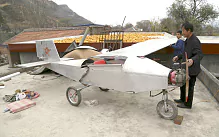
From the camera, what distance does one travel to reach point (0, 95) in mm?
5445

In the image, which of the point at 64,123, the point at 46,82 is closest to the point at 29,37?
the point at 46,82

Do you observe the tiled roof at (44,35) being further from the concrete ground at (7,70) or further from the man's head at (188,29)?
the man's head at (188,29)

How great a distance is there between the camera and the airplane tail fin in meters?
5.61

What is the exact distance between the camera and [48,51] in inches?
228

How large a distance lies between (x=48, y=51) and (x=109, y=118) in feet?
11.3

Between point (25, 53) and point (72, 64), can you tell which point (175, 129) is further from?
point (25, 53)

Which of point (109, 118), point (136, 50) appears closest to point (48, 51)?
point (136, 50)

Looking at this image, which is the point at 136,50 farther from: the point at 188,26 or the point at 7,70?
the point at 7,70

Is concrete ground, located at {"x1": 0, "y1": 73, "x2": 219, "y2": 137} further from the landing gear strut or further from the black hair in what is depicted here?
the black hair

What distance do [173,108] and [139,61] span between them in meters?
1.24

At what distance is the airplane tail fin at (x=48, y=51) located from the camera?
5.61 meters

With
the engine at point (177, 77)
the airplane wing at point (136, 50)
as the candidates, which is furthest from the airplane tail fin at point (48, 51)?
the engine at point (177, 77)

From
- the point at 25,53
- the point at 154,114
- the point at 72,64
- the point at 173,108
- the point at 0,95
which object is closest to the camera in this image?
the point at 173,108

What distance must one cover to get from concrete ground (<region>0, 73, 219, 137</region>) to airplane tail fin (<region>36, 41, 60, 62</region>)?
4.30 ft
